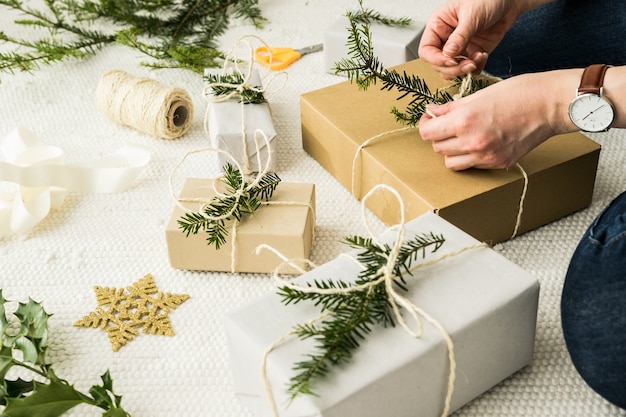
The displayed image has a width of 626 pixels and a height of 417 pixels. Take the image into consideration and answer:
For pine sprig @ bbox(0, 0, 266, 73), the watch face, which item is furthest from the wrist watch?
pine sprig @ bbox(0, 0, 266, 73)

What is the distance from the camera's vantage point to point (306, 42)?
1.83 metres

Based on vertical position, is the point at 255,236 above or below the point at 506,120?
below

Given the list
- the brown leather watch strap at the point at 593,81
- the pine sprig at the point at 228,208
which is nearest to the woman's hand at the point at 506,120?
the brown leather watch strap at the point at 593,81

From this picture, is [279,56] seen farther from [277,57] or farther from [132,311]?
[132,311]

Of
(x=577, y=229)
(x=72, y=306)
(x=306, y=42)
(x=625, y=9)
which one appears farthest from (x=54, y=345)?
(x=625, y=9)

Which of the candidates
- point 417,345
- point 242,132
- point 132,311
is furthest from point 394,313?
point 242,132

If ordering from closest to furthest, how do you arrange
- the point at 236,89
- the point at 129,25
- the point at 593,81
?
1. the point at 593,81
2. the point at 236,89
3. the point at 129,25

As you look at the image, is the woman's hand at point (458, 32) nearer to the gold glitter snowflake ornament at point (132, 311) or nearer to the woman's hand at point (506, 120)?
the woman's hand at point (506, 120)

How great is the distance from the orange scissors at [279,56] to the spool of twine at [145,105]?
29 cm

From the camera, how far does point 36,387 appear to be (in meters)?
0.86

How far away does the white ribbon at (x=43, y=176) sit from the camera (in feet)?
4.13

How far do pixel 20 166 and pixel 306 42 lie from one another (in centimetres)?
83

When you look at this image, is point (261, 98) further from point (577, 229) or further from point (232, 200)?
point (577, 229)

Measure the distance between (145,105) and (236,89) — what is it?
0.20 m
